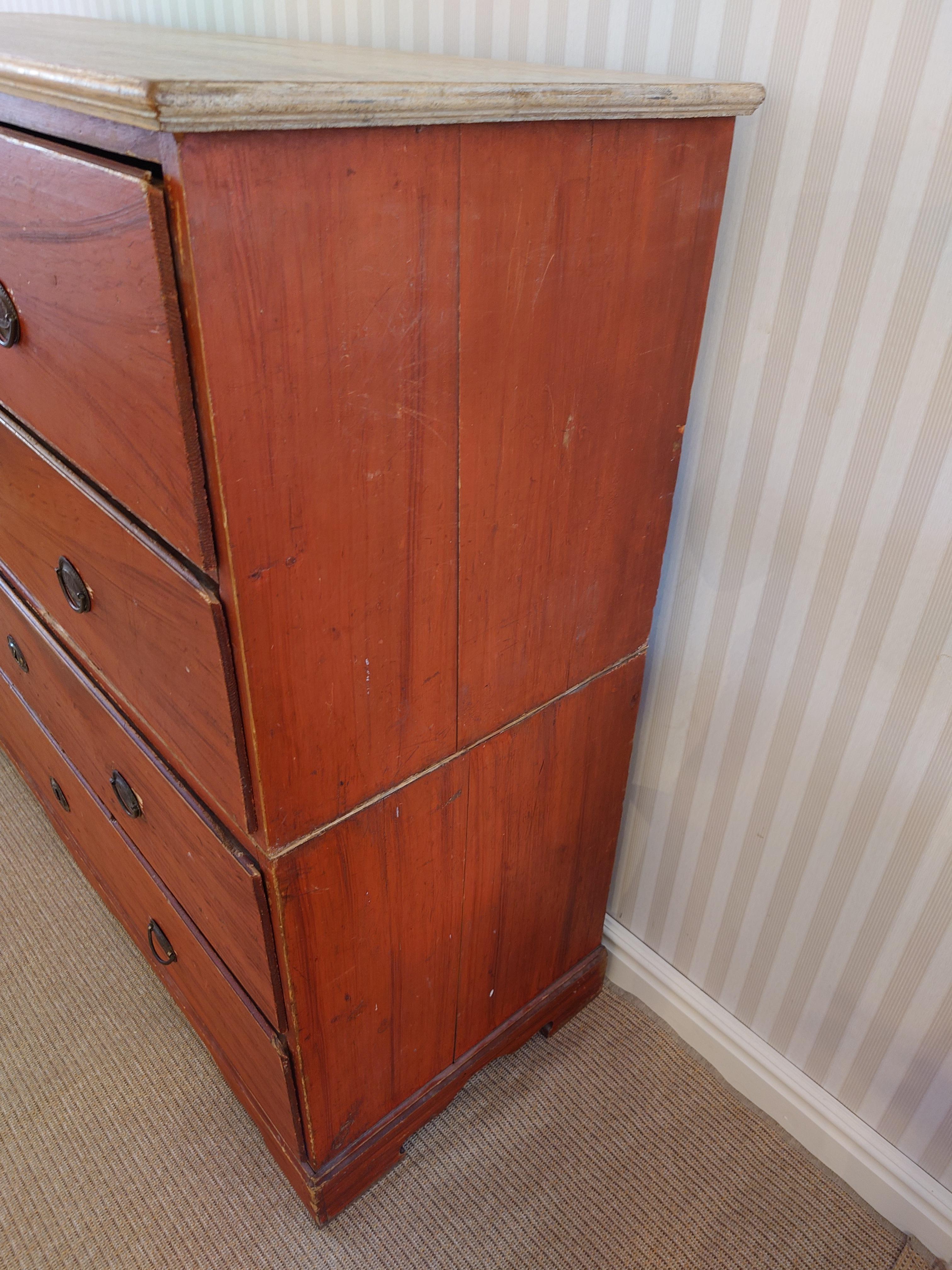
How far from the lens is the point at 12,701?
1419mm

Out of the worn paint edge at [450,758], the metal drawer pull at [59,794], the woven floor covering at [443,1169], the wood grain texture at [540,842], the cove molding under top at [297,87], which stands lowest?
the woven floor covering at [443,1169]

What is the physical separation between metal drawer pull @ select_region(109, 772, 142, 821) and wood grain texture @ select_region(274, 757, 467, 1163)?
303mm

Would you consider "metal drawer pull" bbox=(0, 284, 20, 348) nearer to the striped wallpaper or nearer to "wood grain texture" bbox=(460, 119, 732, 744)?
"wood grain texture" bbox=(460, 119, 732, 744)

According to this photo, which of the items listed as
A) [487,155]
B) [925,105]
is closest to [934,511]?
[925,105]

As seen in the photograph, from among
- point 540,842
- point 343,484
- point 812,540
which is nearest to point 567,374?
point 343,484

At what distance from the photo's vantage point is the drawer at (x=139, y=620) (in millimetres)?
668

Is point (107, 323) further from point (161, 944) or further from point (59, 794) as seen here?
point (59, 794)

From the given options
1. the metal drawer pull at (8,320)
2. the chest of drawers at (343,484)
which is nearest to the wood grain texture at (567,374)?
the chest of drawers at (343,484)

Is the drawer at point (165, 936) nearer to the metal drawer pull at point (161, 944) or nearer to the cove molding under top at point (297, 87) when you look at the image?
the metal drawer pull at point (161, 944)

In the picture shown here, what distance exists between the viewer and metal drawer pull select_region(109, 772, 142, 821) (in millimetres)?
997

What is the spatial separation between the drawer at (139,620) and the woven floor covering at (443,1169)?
0.62 m

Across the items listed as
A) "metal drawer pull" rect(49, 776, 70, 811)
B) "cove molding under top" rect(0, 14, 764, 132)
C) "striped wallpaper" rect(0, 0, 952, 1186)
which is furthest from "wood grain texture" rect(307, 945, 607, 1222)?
"cove molding under top" rect(0, 14, 764, 132)

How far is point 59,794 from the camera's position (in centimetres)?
138

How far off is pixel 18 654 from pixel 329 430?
2.80 ft
